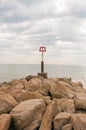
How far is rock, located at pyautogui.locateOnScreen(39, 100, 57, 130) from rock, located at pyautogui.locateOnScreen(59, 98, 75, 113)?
0.80 meters

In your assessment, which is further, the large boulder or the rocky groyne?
the large boulder

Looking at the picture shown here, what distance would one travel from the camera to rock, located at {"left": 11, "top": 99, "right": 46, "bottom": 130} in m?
12.0

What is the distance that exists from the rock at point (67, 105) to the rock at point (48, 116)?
80cm

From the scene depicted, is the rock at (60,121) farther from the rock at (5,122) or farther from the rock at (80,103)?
the rock at (5,122)

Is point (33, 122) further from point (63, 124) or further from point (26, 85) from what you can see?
point (26, 85)

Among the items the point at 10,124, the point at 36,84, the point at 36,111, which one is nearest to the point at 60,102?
the point at 36,111

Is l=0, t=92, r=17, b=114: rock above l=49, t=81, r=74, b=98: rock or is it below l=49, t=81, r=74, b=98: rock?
below

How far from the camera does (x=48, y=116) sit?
12391mm

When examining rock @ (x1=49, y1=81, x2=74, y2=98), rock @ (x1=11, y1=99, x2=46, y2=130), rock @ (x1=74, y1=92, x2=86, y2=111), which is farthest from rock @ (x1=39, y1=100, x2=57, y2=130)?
rock @ (x1=49, y1=81, x2=74, y2=98)

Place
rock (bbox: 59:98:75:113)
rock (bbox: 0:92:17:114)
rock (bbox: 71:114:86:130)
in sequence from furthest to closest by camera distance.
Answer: rock (bbox: 59:98:75:113) → rock (bbox: 0:92:17:114) → rock (bbox: 71:114:86:130)

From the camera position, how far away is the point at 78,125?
1145 cm

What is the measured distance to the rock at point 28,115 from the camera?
39.5ft

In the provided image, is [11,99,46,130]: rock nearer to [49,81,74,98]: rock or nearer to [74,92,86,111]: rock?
[74,92,86,111]: rock

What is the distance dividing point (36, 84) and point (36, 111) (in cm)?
506
